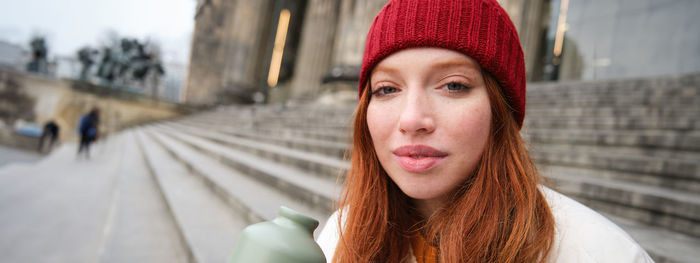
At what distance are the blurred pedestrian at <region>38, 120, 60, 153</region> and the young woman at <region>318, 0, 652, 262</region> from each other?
630 inches

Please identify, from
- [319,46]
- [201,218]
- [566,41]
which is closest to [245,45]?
[319,46]

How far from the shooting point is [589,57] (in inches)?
357

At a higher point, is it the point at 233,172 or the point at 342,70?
the point at 342,70

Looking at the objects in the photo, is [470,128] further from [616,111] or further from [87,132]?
[87,132]

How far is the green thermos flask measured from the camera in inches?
18.3

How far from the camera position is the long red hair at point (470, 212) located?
62 cm

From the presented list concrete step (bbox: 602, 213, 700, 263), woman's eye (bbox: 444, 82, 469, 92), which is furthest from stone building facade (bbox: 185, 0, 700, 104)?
woman's eye (bbox: 444, 82, 469, 92)

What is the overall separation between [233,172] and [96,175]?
359 cm

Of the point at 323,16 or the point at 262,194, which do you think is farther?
the point at 323,16

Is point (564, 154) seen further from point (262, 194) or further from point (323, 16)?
point (323, 16)

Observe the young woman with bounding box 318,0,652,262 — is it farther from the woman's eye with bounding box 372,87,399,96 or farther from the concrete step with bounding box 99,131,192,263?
the concrete step with bounding box 99,131,192,263

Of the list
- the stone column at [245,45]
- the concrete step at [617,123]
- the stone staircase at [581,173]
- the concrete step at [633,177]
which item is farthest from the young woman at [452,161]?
the stone column at [245,45]

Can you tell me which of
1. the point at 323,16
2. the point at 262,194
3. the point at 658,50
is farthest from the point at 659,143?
the point at 323,16

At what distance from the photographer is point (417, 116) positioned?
27.1 inches
